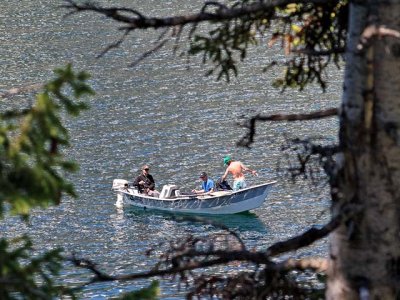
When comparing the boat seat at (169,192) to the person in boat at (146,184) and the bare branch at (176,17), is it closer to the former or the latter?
the person in boat at (146,184)

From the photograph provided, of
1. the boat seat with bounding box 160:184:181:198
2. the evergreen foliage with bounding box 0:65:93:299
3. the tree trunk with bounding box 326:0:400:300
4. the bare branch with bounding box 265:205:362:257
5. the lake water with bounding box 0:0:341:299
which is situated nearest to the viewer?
the evergreen foliage with bounding box 0:65:93:299

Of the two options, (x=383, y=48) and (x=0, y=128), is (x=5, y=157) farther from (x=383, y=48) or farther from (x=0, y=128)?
(x=383, y=48)

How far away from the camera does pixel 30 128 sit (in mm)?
5039

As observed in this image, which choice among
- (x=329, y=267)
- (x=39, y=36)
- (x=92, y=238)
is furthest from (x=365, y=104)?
(x=39, y=36)

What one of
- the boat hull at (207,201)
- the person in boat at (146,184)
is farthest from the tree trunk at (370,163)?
the person in boat at (146,184)

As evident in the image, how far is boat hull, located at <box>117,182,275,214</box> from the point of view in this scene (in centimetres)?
3120

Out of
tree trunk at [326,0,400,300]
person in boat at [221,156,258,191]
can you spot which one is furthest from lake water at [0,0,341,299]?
tree trunk at [326,0,400,300]

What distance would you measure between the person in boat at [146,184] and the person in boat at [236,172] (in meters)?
2.28

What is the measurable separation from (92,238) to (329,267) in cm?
2399

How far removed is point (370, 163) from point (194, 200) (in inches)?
1019

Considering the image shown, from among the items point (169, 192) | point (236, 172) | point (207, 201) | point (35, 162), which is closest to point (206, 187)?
point (207, 201)

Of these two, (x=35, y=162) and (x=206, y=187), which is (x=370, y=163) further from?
(x=206, y=187)

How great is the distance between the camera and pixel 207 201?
31.7 meters

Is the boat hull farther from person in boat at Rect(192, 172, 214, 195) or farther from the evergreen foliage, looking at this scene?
the evergreen foliage
